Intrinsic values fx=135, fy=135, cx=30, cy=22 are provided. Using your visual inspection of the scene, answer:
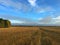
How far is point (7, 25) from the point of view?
255 ft

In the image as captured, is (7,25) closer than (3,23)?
No

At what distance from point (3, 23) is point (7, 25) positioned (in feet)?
17.8

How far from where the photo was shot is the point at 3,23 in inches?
2864

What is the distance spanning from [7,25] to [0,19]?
262 inches

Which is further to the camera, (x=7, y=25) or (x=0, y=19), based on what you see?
(x=7, y=25)

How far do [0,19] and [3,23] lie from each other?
8.93 feet

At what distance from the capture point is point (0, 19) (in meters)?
72.9
